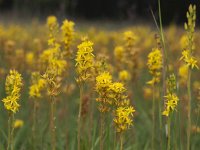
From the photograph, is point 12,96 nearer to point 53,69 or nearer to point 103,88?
point 53,69

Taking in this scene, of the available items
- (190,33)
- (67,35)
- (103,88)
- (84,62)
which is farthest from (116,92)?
(67,35)

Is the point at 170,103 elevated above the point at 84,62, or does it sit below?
below

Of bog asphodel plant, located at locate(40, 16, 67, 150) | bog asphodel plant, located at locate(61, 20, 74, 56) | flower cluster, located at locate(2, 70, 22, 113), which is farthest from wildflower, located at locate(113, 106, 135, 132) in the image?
bog asphodel plant, located at locate(61, 20, 74, 56)

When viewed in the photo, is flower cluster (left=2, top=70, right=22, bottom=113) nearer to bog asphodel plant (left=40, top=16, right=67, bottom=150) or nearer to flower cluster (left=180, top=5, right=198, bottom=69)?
bog asphodel plant (left=40, top=16, right=67, bottom=150)

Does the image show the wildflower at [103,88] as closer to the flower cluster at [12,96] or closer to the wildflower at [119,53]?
the flower cluster at [12,96]

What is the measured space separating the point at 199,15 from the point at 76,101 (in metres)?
9.19

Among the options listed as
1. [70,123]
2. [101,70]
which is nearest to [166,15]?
[70,123]

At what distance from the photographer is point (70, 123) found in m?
4.45

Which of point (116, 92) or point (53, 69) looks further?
point (53, 69)

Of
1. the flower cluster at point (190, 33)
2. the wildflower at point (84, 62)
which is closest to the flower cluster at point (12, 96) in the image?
the wildflower at point (84, 62)

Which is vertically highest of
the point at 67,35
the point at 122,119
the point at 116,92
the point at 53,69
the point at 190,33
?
the point at 67,35

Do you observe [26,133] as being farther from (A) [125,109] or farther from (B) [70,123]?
(A) [125,109]

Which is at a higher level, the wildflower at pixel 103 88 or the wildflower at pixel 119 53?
the wildflower at pixel 119 53

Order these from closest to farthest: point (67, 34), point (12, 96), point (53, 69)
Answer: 1. point (12, 96)
2. point (53, 69)
3. point (67, 34)
